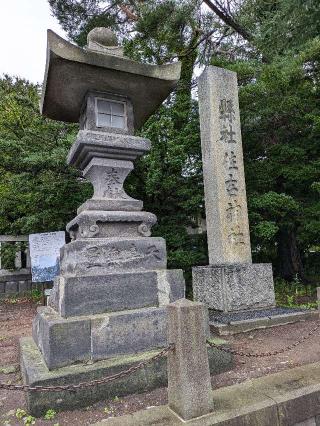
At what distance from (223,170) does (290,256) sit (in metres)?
5.51

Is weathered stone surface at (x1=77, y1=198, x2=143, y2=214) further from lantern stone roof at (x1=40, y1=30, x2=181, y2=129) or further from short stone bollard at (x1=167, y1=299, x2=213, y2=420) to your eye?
short stone bollard at (x1=167, y1=299, x2=213, y2=420)

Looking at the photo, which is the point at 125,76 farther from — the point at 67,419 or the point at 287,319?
the point at 287,319

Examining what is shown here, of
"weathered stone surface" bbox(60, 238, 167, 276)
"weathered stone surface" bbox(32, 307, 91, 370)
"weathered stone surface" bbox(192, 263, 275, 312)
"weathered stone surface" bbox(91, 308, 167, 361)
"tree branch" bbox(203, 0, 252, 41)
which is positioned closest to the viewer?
"weathered stone surface" bbox(32, 307, 91, 370)

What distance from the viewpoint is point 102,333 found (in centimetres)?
317

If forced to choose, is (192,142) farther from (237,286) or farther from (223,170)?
(237,286)

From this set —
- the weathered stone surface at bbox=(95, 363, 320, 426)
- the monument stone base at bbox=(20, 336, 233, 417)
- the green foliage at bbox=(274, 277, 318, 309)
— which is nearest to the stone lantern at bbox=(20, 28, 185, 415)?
the monument stone base at bbox=(20, 336, 233, 417)

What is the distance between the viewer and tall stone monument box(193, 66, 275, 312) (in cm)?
632

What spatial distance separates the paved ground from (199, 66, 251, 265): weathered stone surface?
6.03ft

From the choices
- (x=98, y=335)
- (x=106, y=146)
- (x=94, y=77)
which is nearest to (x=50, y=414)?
(x=98, y=335)

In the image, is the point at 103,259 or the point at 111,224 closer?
the point at 103,259

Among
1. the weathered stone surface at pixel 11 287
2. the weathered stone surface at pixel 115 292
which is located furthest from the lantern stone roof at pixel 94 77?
the weathered stone surface at pixel 11 287

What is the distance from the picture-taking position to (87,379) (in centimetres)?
289

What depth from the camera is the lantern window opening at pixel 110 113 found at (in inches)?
163

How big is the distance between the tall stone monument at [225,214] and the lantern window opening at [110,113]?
3.15m
